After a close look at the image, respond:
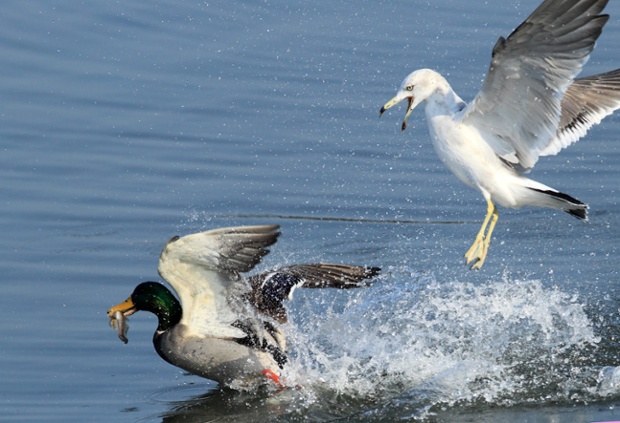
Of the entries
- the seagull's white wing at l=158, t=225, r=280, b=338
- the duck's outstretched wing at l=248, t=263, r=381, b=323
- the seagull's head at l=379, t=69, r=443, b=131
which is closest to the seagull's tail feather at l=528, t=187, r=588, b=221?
the seagull's head at l=379, t=69, r=443, b=131

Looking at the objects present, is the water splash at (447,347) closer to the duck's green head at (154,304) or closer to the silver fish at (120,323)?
the duck's green head at (154,304)

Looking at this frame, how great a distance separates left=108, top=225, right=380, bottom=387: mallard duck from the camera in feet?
25.0

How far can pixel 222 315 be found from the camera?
789 centimetres

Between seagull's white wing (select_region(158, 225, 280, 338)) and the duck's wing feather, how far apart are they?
7.81ft

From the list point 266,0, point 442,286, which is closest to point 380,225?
point 442,286

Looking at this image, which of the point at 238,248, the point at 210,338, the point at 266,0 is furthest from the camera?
the point at 266,0

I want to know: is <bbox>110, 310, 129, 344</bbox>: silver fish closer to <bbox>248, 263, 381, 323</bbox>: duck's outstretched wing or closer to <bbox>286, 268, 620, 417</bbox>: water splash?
<bbox>248, 263, 381, 323</bbox>: duck's outstretched wing

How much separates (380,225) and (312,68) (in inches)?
127

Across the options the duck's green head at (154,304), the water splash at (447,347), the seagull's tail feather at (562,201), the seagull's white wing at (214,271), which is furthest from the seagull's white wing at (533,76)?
the duck's green head at (154,304)

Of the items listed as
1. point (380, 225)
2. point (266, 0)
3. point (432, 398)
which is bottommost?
Answer: point (432, 398)

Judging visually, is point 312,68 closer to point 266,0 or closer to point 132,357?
point 266,0

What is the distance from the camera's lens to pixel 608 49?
1317cm

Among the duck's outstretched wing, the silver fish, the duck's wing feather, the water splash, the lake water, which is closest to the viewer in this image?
the water splash

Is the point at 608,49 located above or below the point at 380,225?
above
